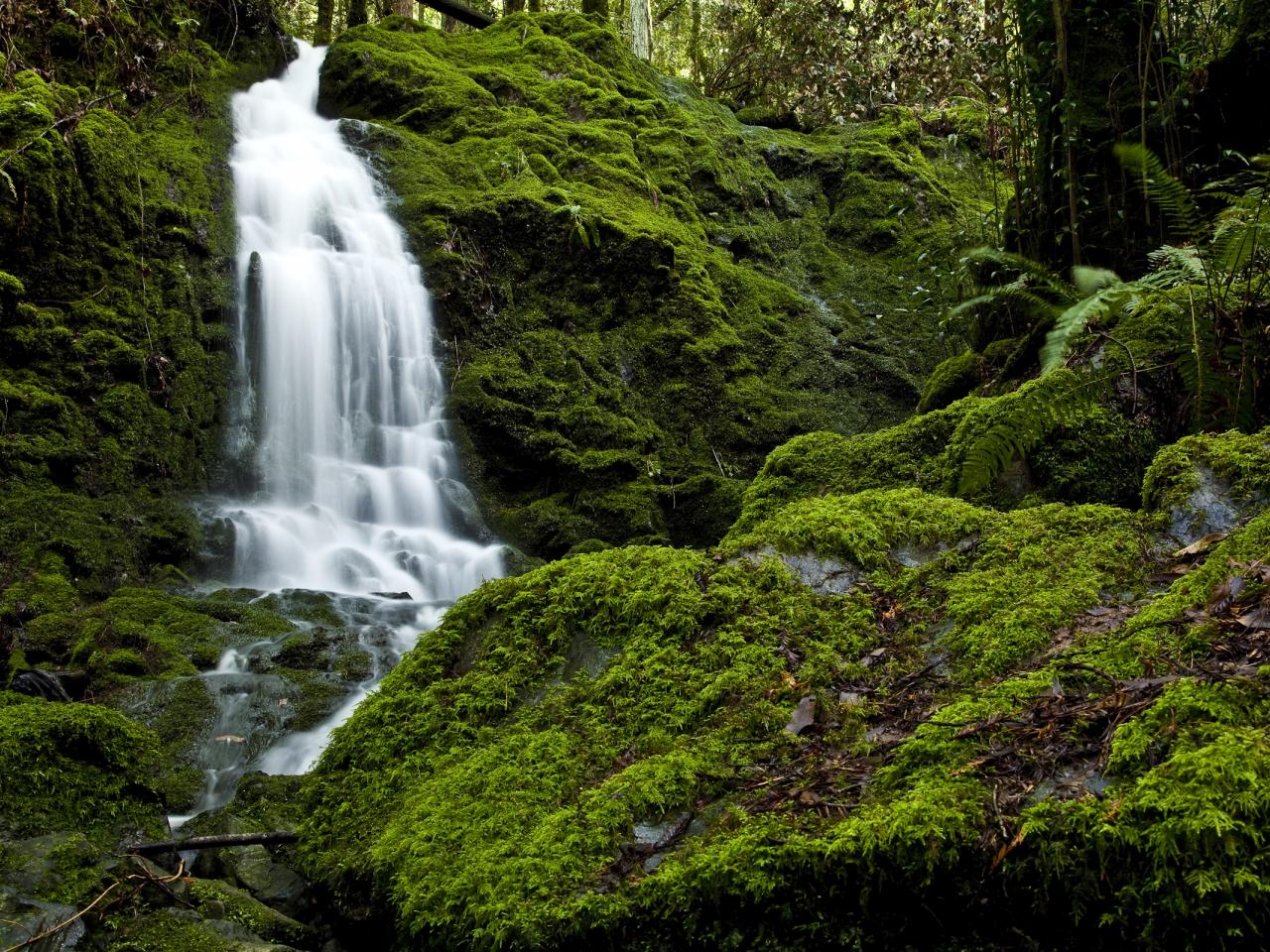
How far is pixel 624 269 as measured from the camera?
10375 millimetres

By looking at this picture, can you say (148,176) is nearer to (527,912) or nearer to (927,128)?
(527,912)

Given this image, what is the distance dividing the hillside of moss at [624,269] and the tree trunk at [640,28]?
1.55m

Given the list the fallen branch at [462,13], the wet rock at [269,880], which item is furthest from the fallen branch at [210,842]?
the fallen branch at [462,13]

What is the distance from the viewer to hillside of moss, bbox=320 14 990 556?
9.18 meters

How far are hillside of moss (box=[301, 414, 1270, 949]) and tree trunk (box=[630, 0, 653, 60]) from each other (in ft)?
47.8

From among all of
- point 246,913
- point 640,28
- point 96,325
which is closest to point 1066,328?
point 246,913

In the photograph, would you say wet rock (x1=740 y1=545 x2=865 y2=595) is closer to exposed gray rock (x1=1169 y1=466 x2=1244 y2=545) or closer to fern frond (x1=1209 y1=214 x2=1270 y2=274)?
exposed gray rock (x1=1169 y1=466 x2=1244 y2=545)

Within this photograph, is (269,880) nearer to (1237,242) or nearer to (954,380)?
(1237,242)

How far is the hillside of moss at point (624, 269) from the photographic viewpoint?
918 cm

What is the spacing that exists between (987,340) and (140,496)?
6.98 m

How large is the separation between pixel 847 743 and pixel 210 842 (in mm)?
2300

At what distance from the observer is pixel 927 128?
55.3 feet

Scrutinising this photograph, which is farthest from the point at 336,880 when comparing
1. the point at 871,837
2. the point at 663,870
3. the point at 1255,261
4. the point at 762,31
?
the point at 762,31

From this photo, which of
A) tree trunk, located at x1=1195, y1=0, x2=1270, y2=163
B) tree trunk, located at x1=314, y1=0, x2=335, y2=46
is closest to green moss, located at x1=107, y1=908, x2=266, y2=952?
tree trunk, located at x1=1195, y1=0, x2=1270, y2=163
